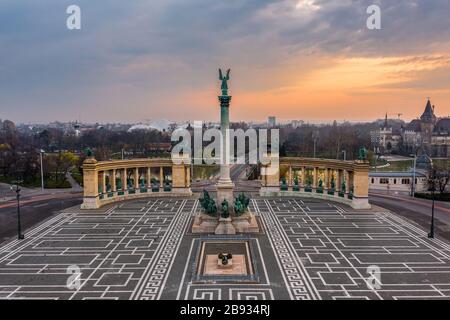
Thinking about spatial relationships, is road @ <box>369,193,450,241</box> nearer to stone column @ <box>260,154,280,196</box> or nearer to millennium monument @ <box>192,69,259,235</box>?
stone column @ <box>260,154,280,196</box>

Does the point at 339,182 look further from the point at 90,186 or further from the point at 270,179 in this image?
the point at 90,186

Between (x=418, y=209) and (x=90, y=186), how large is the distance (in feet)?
116

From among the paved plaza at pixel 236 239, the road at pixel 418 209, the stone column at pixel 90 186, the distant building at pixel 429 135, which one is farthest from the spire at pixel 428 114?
the stone column at pixel 90 186

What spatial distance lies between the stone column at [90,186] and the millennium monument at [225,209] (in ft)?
44.4

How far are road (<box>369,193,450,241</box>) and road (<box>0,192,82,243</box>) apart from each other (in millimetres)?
35220

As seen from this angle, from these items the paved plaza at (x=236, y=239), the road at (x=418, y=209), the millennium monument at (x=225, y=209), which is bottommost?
the paved plaza at (x=236, y=239)

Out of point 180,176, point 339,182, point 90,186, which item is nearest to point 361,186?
point 339,182

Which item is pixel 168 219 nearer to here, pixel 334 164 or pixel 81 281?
pixel 81 281

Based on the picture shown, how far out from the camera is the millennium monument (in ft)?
105

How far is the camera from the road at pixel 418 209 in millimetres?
34125

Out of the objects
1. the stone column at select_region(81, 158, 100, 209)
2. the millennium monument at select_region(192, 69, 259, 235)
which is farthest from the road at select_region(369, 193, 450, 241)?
the stone column at select_region(81, 158, 100, 209)

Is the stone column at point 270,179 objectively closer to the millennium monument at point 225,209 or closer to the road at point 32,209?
the millennium monument at point 225,209
